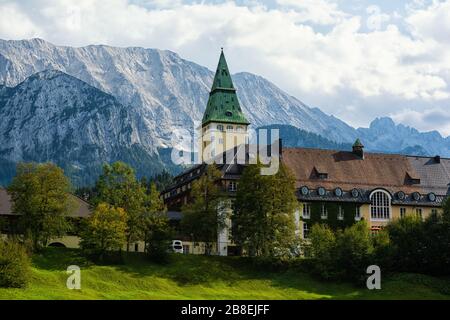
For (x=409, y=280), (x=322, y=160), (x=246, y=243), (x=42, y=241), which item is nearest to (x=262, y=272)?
(x=246, y=243)

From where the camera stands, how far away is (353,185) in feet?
344

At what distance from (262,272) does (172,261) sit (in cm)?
978

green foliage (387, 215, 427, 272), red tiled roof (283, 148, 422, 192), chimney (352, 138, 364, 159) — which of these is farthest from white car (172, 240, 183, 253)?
chimney (352, 138, 364, 159)

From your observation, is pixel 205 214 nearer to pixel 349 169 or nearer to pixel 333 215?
pixel 333 215

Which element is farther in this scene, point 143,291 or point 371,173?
point 371,173

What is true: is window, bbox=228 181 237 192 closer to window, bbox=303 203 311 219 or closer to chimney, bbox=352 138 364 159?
window, bbox=303 203 311 219

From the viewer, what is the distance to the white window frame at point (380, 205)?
104 metres

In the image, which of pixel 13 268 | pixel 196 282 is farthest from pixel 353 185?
pixel 13 268

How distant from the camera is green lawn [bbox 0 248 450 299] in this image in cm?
6831

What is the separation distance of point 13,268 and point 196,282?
1865 cm

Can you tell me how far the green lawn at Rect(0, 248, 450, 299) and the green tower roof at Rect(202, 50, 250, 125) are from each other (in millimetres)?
80689

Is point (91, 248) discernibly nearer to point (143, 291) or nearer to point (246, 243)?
point (143, 291)

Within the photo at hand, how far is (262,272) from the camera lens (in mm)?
81062

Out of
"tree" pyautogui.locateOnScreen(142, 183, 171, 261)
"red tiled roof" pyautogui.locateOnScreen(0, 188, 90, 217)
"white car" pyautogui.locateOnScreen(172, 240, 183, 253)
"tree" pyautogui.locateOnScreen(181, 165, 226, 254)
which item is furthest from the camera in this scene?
"white car" pyautogui.locateOnScreen(172, 240, 183, 253)
